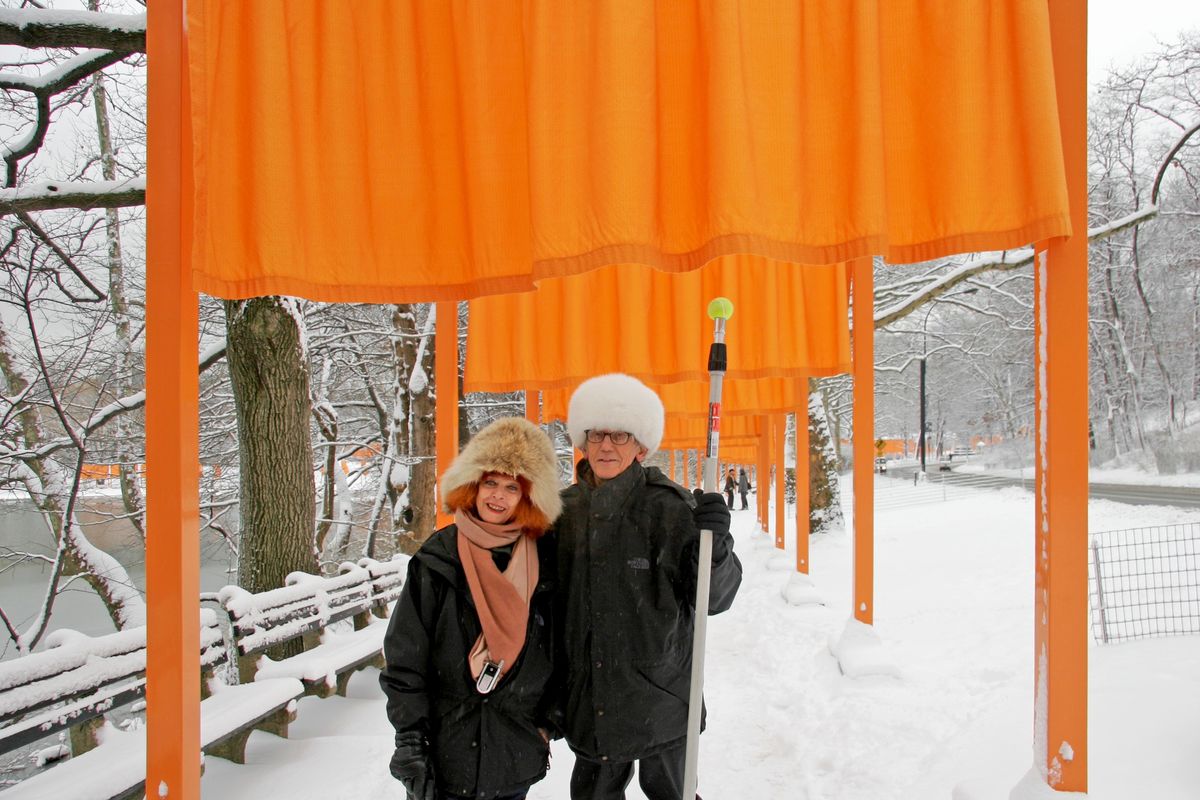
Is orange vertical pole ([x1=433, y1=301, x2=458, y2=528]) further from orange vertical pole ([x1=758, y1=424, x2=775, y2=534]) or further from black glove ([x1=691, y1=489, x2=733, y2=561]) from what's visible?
orange vertical pole ([x1=758, y1=424, x2=775, y2=534])

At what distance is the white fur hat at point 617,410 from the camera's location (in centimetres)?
227

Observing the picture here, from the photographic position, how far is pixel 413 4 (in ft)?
6.82

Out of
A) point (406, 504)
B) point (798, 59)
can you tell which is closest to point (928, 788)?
point (798, 59)

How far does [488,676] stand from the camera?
6.47 ft

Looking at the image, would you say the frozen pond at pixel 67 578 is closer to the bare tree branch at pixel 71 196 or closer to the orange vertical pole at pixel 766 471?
the bare tree branch at pixel 71 196

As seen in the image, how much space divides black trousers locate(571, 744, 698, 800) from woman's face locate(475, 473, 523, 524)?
3.04 ft

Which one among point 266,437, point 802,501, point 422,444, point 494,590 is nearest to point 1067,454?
point 494,590

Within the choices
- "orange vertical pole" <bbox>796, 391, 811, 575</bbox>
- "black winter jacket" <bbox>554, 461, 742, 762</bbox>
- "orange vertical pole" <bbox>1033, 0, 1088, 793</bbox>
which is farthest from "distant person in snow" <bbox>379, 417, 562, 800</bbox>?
"orange vertical pole" <bbox>796, 391, 811, 575</bbox>

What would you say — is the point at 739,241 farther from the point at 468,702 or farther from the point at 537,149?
the point at 468,702

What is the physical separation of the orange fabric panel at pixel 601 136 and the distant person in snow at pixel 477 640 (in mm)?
627

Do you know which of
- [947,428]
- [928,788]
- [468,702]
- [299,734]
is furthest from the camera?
[947,428]

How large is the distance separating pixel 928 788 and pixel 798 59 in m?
2.79

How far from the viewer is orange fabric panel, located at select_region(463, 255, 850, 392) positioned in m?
4.90

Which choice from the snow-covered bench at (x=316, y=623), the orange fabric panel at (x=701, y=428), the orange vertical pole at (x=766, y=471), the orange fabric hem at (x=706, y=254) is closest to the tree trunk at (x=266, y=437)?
the snow-covered bench at (x=316, y=623)
